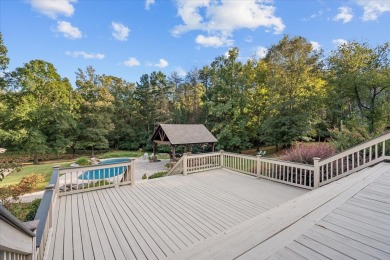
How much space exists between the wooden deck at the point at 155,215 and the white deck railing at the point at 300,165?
458 mm

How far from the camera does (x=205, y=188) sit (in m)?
5.80

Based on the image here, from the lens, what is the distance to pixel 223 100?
19.4 meters

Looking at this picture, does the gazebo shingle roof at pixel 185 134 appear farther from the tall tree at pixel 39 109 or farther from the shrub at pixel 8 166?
the tall tree at pixel 39 109

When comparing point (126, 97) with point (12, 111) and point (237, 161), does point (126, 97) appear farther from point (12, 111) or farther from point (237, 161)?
point (237, 161)

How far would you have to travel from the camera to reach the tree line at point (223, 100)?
12.6 m

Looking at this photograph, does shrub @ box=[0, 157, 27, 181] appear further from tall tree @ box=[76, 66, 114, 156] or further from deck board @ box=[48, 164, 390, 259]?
tall tree @ box=[76, 66, 114, 156]

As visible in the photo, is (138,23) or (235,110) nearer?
(138,23)

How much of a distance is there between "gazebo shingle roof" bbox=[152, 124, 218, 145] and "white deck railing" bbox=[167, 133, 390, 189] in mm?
5042

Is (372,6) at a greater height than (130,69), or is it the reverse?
(130,69)

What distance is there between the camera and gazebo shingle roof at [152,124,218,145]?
12.9m

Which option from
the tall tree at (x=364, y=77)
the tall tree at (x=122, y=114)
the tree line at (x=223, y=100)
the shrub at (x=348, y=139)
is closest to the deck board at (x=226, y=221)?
the shrub at (x=348, y=139)

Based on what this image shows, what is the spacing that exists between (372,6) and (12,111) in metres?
25.8

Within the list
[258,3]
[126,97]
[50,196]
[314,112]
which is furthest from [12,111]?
[314,112]

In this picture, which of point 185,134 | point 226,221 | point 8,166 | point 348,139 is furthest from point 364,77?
point 8,166
